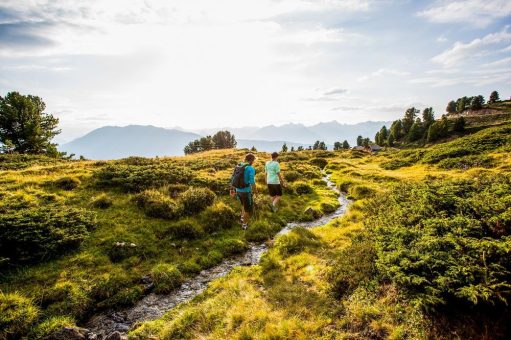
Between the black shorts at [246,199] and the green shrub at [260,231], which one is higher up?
the black shorts at [246,199]

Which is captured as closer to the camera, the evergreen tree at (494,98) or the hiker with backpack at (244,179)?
the hiker with backpack at (244,179)

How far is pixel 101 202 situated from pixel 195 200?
5.12 meters

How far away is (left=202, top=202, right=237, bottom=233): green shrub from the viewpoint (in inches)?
531

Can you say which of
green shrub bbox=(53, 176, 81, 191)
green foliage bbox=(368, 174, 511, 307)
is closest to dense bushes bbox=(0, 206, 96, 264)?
green shrub bbox=(53, 176, 81, 191)

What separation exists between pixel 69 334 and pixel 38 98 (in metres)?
65.9

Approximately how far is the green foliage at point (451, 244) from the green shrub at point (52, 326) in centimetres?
815

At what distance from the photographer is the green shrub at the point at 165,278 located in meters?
9.06

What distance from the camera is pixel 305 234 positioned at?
467 inches

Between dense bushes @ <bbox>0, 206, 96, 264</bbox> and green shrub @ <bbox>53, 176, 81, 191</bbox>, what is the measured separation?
5353mm

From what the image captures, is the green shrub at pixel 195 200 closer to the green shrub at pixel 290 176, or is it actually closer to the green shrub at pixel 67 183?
the green shrub at pixel 67 183

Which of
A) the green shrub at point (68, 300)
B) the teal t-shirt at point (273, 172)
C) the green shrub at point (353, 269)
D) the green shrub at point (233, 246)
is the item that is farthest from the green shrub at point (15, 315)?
the teal t-shirt at point (273, 172)

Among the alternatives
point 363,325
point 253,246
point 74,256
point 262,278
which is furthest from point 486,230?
point 74,256

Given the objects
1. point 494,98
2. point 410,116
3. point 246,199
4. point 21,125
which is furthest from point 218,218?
point 494,98

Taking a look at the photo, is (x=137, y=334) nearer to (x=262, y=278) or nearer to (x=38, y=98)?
→ (x=262, y=278)
